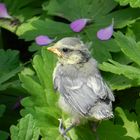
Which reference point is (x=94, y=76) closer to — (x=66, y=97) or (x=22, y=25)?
(x=66, y=97)

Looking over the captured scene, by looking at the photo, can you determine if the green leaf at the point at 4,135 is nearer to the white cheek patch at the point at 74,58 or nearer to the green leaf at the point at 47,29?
the white cheek patch at the point at 74,58

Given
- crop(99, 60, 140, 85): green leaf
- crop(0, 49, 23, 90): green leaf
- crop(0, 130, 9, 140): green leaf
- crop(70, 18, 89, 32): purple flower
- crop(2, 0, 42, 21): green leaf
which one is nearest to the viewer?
crop(99, 60, 140, 85): green leaf

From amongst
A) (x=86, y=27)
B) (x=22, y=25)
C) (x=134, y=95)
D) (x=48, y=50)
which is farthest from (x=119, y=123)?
(x=22, y=25)

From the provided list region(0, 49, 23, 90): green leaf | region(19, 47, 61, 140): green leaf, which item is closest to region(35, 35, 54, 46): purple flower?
region(0, 49, 23, 90): green leaf

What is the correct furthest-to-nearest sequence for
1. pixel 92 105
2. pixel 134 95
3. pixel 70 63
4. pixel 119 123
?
1. pixel 134 95
2. pixel 119 123
3. pixel 70 63
4. pixel 92 105

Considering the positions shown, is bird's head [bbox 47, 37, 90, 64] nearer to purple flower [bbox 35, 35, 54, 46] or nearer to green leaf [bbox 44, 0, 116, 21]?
purple flower [bbox 35, 35, 54, 46]

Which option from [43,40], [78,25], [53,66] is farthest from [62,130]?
[78,25]
